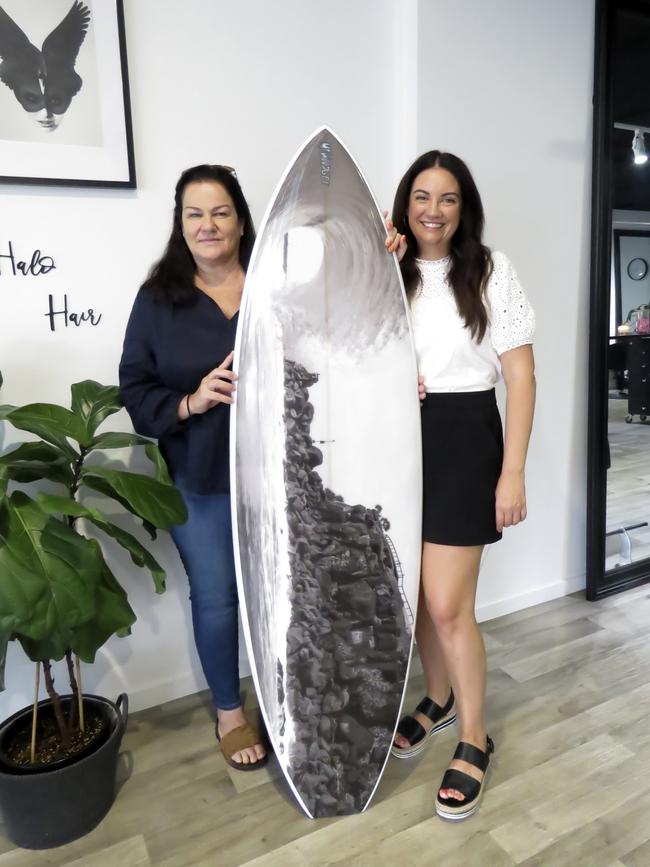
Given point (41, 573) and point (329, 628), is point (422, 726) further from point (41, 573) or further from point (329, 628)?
point (41, 573)

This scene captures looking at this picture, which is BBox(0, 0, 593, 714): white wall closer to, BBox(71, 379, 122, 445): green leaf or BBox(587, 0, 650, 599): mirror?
BBox(587, 0, 650, 599): mirror

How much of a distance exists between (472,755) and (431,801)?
142 mm

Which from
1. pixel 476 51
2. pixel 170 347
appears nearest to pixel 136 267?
pixel 170 347

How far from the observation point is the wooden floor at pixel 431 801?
53.1 inches

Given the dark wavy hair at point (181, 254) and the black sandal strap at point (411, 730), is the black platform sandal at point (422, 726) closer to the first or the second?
the black sandal strap at point (411, 730)

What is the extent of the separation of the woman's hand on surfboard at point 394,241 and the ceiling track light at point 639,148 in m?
1.50

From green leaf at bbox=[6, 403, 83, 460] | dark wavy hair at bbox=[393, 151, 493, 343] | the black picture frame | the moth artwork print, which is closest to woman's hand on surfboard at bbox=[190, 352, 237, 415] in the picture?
green leaf at bbox=[6, 403, 83, 460]

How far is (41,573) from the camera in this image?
1144 mm

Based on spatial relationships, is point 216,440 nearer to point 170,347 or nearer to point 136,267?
point 170,347

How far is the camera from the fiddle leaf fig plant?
1.13 meters

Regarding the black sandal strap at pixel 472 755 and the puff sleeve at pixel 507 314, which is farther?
the black sandal strap at pixel 472 755

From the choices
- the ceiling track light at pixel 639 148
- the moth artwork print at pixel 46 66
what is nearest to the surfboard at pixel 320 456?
the moth artwork print at pixel 46 66

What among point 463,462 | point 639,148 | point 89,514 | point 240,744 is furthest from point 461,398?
point 639,148

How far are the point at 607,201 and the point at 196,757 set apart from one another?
2.24 meters
